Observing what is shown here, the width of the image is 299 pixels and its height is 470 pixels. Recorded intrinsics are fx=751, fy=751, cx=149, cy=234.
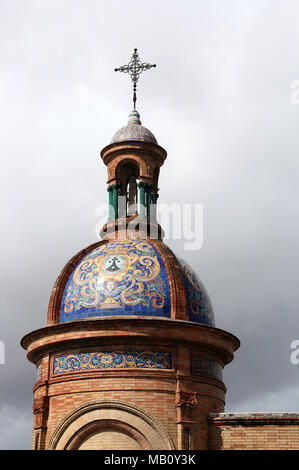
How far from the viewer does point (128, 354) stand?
21.7 metres

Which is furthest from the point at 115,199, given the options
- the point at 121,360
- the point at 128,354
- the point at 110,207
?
the point at 121,360

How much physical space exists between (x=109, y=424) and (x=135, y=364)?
183 cm

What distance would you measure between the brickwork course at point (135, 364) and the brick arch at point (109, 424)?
28 millimetres

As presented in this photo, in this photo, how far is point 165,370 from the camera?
21781mm

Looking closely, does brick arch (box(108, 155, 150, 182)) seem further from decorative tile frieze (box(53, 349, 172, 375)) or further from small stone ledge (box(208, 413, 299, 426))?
small stone ledge (box(208, 413, 299, 426))

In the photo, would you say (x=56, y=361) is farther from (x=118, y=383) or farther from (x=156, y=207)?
(x=156, y=207)

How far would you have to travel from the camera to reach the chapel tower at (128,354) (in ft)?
69.9

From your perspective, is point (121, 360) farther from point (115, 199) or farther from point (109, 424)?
point (115, 199)

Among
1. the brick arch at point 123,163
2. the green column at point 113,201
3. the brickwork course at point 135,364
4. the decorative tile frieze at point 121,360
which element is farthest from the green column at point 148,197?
the decorative tile frieze at point 121,360

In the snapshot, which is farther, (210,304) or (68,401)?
(210,304)

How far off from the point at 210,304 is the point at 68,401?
19.0 feet
